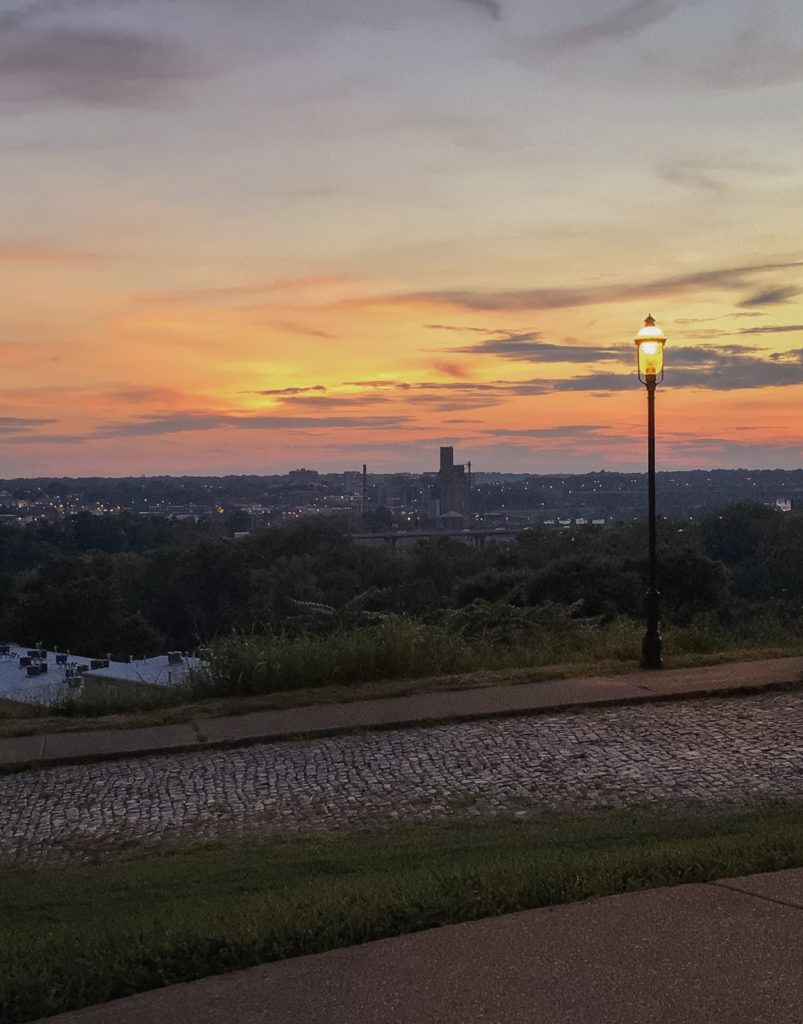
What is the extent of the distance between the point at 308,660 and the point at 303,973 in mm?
7584

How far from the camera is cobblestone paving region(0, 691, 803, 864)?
286 inches

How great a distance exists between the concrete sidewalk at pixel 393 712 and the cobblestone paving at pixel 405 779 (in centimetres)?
17

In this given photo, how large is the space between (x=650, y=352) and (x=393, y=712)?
18.5ft

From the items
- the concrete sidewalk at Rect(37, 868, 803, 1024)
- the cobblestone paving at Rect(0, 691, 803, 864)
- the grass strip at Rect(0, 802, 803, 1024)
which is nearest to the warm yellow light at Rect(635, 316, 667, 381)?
the cobblestone paving at Rect(0, 691, 803, 864)

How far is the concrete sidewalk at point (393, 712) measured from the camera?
29.8ft

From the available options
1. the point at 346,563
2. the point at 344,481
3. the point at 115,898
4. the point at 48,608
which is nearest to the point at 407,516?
the point at 344,481

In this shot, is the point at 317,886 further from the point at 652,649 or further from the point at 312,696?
the point at 652,649

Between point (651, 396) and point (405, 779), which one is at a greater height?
point (651, 396)

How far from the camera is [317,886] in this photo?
5180 mm

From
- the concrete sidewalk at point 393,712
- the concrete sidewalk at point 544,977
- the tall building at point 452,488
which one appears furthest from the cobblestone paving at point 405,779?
the tall building at point 452,488

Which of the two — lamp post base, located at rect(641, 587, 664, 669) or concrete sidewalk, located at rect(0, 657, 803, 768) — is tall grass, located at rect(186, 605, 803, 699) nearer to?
lamp post base, located at rect(641, 587, 664, 669)

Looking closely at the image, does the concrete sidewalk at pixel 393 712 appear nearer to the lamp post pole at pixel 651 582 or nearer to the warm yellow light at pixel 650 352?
the lamp post pole at pixel 651 582

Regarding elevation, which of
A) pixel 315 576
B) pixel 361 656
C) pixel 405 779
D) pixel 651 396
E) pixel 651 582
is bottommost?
pixel 315 576

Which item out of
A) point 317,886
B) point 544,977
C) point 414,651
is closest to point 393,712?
point 414,651
